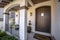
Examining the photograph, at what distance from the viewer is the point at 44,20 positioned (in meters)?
7.79

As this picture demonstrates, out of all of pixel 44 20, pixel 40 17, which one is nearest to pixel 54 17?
pixel 44 20

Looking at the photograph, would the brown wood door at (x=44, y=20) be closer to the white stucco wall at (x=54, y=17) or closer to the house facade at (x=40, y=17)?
the house facade at (x=40, y=17)

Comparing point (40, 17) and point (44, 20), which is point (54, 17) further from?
point (40, 17)

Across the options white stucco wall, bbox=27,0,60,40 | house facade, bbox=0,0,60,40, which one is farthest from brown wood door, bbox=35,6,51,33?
white stucco wall, bbox=27,0,60,40

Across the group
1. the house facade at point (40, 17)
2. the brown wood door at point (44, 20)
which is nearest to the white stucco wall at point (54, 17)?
the house facade at point (40, 17)

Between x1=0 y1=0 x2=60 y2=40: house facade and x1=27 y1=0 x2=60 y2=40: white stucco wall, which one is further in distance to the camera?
x1=27 y1=0 x2=60 y2=40: white stucco wall

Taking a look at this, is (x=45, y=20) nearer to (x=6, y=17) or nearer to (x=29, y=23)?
(x=29, y=23)

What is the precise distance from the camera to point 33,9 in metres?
8.72

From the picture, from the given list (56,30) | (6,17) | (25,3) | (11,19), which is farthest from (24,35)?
(11,19)

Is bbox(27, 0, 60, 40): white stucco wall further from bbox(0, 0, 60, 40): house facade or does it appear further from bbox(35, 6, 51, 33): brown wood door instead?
bbox(35, 6, 51, 33): brown wood door

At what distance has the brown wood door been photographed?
24.7ft

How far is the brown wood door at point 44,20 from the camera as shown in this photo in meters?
7.53

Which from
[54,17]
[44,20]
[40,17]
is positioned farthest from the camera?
[40,17]

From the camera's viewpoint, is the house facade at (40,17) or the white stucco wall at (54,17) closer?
the house facade at (40,17)
